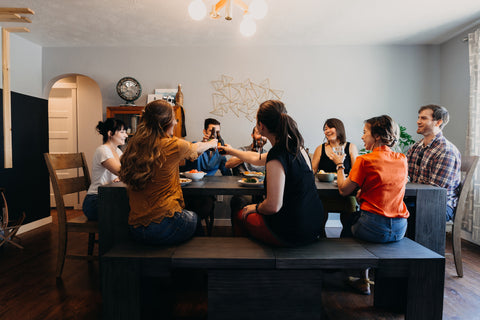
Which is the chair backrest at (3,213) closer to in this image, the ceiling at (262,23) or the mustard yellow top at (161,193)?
the ceiling at (262,23)

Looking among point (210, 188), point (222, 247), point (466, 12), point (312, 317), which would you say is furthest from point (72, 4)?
point (466, 12)

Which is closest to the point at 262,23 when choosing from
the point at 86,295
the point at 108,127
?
the point at 108,127

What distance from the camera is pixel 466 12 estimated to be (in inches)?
119

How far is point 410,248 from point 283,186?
836mm

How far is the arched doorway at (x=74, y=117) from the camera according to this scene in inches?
189

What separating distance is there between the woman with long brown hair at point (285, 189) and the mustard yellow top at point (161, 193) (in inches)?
19.1

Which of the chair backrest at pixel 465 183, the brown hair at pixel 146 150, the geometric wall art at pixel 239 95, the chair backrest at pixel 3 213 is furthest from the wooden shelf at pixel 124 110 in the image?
the chair backrest at pixel 465 183

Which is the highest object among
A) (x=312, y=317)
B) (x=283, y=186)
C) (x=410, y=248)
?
(x=283, y=186)

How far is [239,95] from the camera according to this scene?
4.11 meters

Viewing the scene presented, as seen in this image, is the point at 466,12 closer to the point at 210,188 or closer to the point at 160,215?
the point at 210,188

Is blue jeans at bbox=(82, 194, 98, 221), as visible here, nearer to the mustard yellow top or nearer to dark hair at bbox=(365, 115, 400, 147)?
the mustard yellow top

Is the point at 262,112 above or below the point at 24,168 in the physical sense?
above

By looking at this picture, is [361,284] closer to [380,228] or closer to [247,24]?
[380,228]

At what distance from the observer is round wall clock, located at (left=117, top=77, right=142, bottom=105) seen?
13.2 ft
